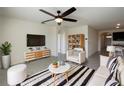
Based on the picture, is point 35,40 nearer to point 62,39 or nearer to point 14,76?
point 62,39

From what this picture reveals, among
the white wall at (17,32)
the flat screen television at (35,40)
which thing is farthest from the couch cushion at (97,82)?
the flat screen television at (35,40)

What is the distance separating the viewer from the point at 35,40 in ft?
15.4

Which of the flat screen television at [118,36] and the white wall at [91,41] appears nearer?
the white wall at [91,41]

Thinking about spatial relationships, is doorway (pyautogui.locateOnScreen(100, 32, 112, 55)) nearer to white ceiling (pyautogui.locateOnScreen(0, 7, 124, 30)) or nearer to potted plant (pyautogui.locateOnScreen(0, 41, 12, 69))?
white ceiling (pyautogui.locateOnScreen(0, 7, 124, 30))

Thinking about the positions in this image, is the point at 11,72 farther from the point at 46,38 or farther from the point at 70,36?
the point at 70,36

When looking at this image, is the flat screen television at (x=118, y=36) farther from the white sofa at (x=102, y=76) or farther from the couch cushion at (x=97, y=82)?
the couch cushion at (x=97, y=82)

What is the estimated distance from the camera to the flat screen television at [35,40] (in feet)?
14.1

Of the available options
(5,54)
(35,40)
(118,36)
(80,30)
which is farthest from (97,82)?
(118,36)

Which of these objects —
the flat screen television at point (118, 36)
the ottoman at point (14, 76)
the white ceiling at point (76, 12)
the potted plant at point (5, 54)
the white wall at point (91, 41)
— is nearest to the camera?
the ottoman at point (14, 76)

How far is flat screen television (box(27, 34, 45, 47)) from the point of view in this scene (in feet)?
14.1

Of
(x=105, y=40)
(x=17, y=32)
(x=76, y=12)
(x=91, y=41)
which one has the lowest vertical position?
(x=91, y=41)
